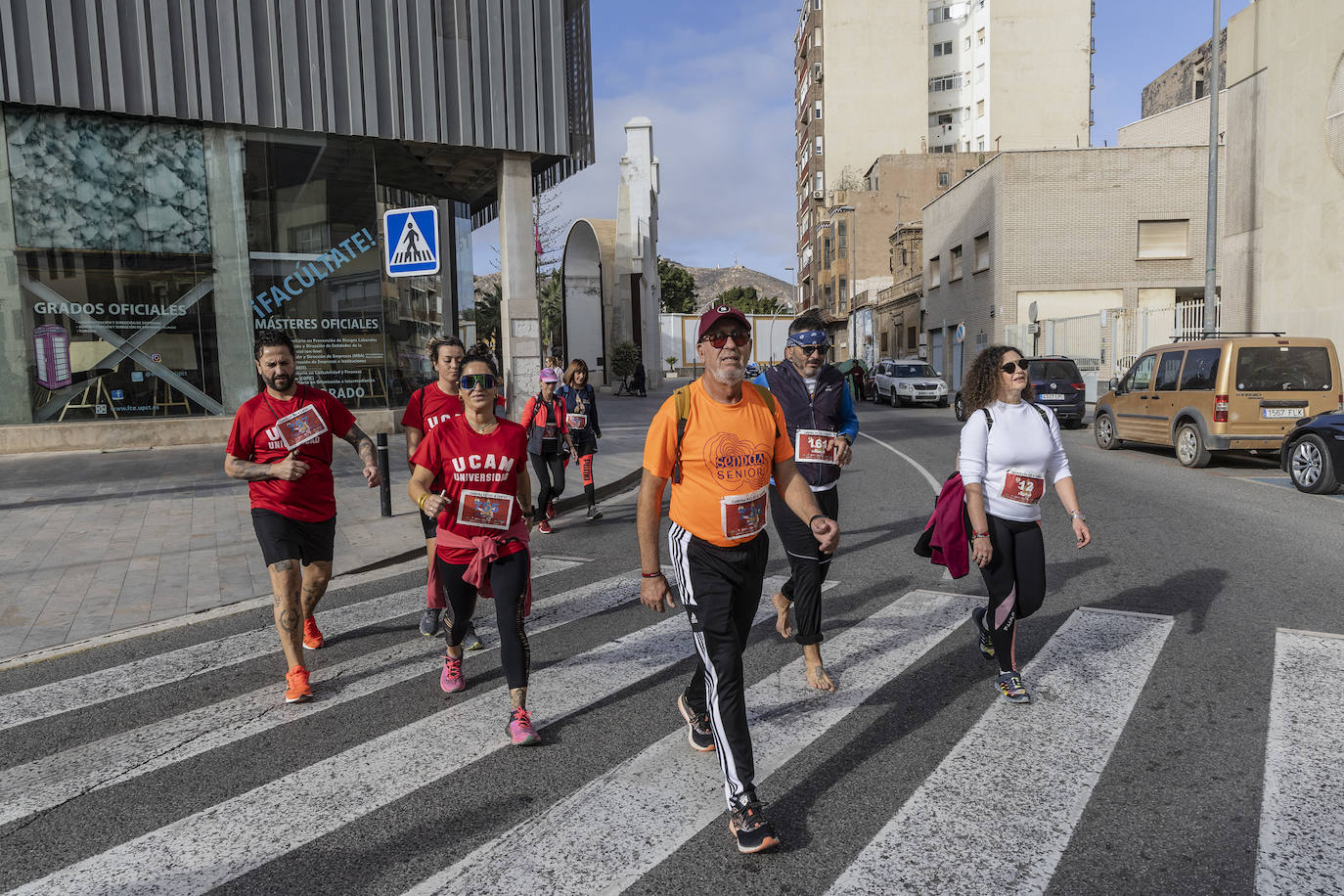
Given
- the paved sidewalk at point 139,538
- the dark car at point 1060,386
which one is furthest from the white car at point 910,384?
the paved sidewalk at point 139,538

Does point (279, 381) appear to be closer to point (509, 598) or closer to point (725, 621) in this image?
point (509, 598)

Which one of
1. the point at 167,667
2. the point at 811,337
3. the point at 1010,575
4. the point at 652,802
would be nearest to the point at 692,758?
the point at 652,802

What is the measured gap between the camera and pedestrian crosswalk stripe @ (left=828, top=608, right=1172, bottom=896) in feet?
9.41

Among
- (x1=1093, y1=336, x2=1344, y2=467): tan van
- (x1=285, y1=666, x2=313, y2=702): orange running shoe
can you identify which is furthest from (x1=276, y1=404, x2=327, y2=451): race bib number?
(x1=1093, y1=336, x2=1344, y2=467): tan van

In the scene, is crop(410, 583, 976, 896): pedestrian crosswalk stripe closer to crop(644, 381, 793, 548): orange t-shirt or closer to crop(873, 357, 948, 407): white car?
crop(644, 381, 793, 548): orange t-shirt

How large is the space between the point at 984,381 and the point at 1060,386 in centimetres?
1742

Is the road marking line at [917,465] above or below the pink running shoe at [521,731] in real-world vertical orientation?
below

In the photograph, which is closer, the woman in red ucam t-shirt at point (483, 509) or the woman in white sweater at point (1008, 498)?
the woman in red ucam t-shirt at point (483, 509)

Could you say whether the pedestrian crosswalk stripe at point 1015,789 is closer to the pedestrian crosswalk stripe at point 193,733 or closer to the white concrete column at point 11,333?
the pedestrian crosswalk stripe at point 193,733

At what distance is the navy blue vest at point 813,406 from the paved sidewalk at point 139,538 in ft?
14.7

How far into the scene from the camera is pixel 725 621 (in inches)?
127

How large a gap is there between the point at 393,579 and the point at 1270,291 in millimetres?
21334

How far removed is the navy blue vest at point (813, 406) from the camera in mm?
4965

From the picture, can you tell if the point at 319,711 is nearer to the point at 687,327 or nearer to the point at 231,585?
the point at 231,585
